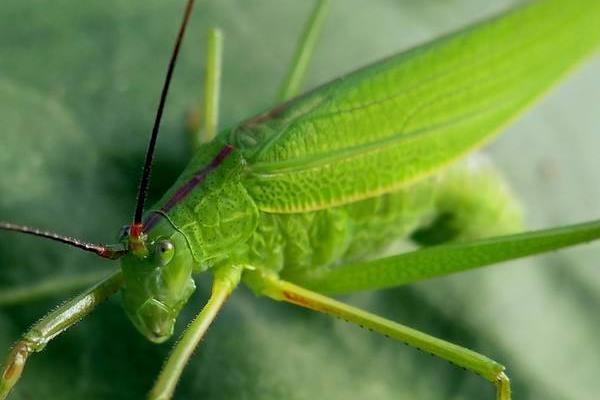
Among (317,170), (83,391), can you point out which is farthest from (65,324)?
(317,170)

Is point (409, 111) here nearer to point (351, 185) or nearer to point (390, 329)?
point (351, 185)

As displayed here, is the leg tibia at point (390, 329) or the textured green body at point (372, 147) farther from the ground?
the textured green body at point (372, 147)

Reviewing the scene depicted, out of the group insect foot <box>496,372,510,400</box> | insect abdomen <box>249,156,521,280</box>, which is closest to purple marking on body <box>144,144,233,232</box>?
insect abdomen <box>249,156,521,280</box>

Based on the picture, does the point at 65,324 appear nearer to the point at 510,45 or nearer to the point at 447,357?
the point at 447,357

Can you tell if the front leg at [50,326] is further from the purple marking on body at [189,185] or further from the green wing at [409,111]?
the green wing at [409,111]

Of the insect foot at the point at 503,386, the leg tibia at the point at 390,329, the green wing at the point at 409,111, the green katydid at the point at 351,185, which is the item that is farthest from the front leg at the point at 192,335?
the insect foot at the point at 503,386

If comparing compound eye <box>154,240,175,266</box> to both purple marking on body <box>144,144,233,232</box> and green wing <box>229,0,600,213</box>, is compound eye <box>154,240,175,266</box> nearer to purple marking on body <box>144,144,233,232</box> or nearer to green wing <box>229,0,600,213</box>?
purple marking on body <box>144,144,233,232</box>

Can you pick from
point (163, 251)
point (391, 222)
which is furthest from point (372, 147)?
point (163, 251)
